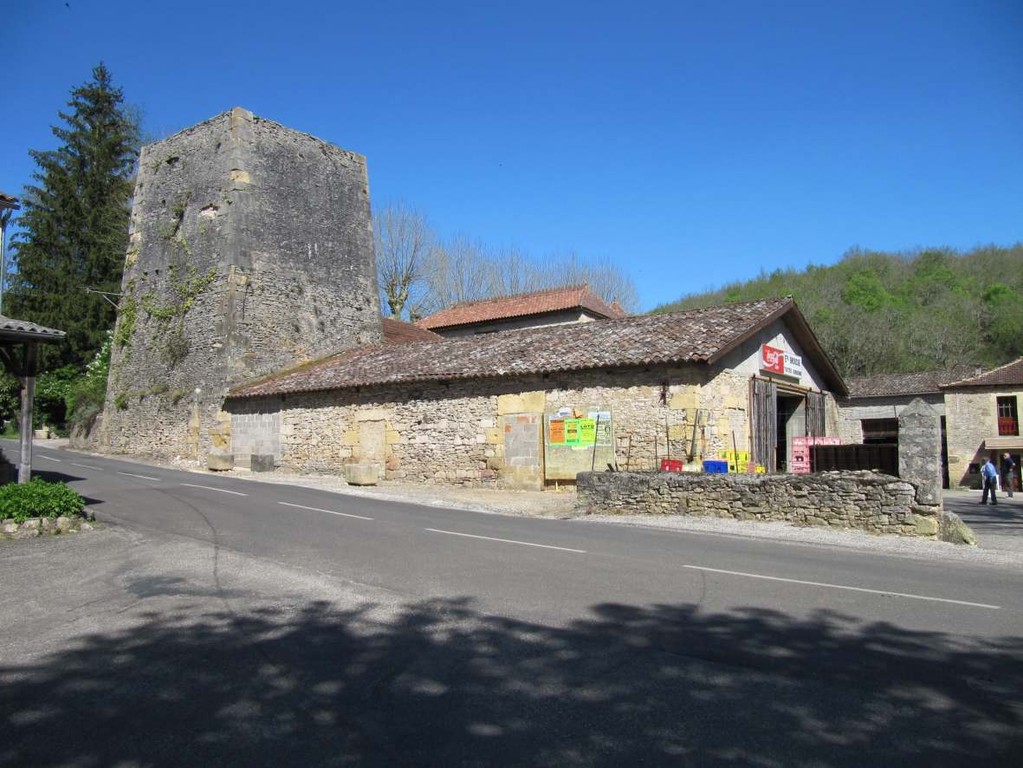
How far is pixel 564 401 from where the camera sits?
18.5 metres

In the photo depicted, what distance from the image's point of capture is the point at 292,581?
7.07m

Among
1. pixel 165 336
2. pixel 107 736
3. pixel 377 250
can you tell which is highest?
pixel 377 250

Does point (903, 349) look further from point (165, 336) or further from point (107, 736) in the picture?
point (107, 736)

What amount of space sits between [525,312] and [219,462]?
56.2 ft

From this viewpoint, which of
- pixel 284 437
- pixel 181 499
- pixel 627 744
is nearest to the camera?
pixel 627 744

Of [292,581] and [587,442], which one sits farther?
[587,442]

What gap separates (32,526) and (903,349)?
166 feet

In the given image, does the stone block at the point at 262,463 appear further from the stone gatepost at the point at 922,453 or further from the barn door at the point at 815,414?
the stone gatepost at the point at 922,453

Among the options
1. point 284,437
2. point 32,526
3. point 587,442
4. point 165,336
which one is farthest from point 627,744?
point 165,336

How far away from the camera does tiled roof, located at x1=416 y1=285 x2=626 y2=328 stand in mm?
35688

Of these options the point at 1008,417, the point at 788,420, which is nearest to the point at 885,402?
the point at 1008,417

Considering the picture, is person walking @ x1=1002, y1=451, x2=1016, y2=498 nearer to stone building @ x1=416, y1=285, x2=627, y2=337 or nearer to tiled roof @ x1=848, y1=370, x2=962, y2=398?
tiled roof @ x1=848, y1=370, x2=962, y2=398

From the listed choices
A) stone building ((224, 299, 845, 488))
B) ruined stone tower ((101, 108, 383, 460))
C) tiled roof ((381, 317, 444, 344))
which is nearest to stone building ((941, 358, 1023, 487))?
stone building ((224, 299, 845, 488))

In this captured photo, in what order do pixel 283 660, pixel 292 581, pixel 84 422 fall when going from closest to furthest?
1. pixel 283 660
2. pixel 292 581
3. pixel 84 422
